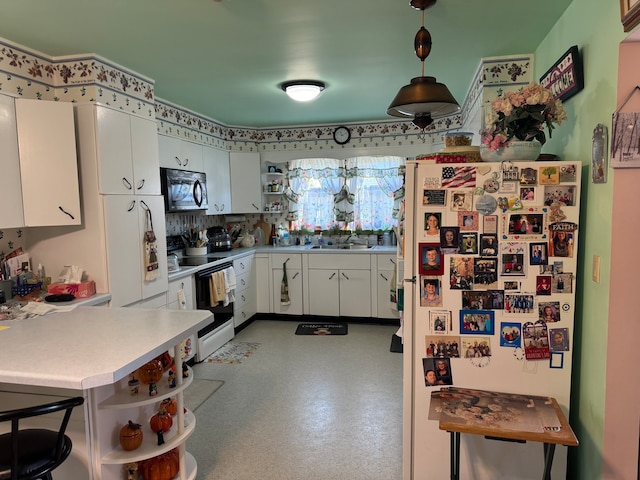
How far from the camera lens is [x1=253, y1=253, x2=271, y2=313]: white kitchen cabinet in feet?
17.1

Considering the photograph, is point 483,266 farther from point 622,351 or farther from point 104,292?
point 104,292

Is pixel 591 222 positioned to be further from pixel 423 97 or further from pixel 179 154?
pixel 179 154

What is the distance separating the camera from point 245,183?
5465 mm

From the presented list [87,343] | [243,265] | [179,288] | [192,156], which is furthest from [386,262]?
[87,343]

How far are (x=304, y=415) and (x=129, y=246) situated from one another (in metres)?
1.75

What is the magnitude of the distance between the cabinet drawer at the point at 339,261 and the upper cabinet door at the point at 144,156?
7.11ft

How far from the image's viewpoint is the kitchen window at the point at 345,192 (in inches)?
211

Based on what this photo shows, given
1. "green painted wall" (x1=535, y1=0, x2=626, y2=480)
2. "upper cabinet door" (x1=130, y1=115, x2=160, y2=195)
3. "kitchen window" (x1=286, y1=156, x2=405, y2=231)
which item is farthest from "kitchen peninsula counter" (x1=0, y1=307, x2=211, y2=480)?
"kitchen window" (x1=286, y1=156, x2=405, y2=231)

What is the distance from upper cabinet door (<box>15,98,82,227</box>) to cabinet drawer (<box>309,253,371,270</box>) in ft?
9.23

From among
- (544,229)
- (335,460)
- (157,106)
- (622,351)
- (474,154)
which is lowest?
(335,460)

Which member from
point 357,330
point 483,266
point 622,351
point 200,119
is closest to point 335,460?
point 483,266

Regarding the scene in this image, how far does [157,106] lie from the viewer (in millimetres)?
4027

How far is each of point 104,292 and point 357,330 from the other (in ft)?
9.19

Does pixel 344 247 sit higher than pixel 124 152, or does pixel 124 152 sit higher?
pixel 124 152
